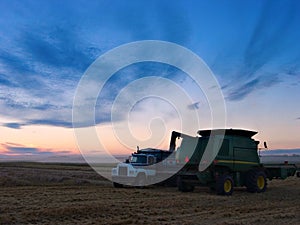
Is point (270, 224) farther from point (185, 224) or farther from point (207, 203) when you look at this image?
point (207, 203)

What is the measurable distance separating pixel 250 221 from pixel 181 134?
10.6 metres

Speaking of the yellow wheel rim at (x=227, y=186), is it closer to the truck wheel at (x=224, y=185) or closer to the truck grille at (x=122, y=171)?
the truck wheel at (x=224, y=185)

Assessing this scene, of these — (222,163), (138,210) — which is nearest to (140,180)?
(222,163)

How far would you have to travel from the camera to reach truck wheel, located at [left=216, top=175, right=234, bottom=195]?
18125mm

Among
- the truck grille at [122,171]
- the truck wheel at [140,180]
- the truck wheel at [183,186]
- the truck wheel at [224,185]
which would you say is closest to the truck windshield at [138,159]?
the truck wheel at [140,180]

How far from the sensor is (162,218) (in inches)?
440

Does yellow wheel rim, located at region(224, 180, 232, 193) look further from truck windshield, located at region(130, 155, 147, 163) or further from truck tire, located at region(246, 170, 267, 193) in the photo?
truck windshield, located at region(130, 155, 147, 163)

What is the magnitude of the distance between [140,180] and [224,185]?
231 inches

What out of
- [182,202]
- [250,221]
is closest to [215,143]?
[182,202]

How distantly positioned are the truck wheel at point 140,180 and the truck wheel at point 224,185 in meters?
5.55

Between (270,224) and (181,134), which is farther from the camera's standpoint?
(181,134)

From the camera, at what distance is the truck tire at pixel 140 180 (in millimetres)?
22156

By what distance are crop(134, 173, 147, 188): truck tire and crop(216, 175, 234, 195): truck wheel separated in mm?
5543

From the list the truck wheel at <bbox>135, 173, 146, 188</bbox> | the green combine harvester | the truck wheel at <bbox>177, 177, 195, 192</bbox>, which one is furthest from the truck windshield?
the truck wheel at <bbox>177, 177, 195, 192</bbox>
